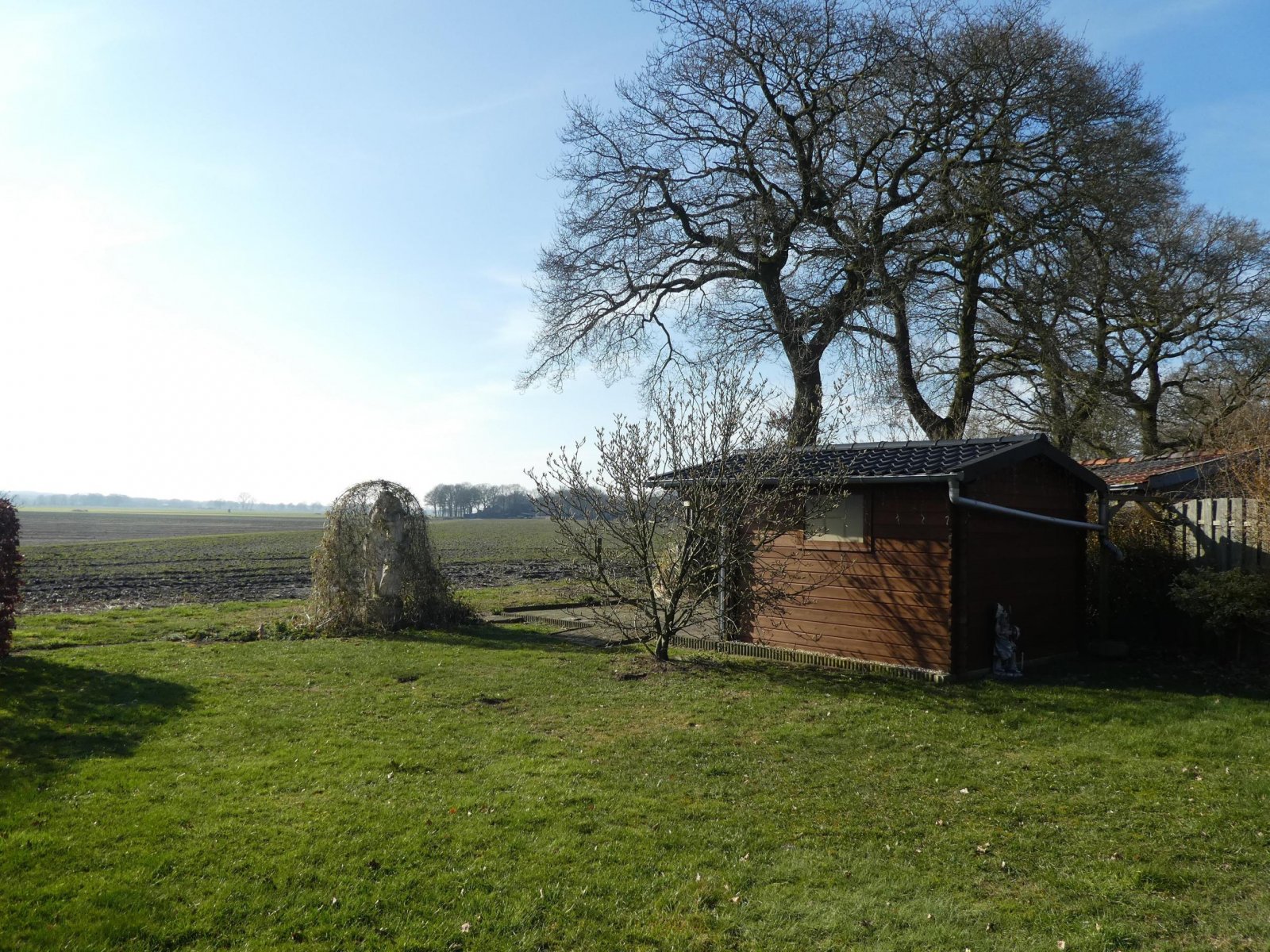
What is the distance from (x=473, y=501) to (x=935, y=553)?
8374cm

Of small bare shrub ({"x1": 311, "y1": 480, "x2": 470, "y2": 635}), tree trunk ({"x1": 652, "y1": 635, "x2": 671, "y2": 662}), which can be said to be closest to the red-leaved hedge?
small bare shrub ({"x1": 311, "y1": 480, "x2": 470, "y2": 635})

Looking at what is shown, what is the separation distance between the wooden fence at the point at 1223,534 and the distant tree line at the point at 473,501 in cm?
6648

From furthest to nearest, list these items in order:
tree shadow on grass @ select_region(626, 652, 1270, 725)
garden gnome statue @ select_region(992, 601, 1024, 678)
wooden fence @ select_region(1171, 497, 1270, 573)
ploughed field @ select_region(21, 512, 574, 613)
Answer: ploughed field @ select_region(21, 512, 574, 613), wooden fence @ select_region(1171, 497, 1270, 573), garden gnome statue @ select_region(992, 601, 1024, 678), tree shadow on grass @ select_region(626, 652, 1270, 725)

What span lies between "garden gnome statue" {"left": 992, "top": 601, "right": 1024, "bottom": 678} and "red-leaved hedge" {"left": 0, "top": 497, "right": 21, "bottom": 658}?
12320mm

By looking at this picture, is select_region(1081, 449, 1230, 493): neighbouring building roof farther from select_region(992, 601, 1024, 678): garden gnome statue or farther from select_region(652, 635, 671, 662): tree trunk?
select_region(652, 635, 671, 662): tree trunk

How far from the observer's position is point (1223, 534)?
1159 cm

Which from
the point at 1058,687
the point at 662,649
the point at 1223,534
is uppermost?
the point at 1223,534

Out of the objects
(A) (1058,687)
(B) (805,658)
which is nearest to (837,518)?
(B) (805,658)

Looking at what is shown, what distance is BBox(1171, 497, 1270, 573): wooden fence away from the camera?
11.0 metres

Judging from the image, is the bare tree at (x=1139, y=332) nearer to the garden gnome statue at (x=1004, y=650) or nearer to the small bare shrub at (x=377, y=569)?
the garden gnome statue at (x=1004, y=650)

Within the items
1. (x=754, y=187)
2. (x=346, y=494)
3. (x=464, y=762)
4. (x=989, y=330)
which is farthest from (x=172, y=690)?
(x=989, y=330)

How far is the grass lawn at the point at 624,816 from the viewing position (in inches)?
168

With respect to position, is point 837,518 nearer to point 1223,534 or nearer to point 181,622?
point 1223,534

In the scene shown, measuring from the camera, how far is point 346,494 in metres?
15.2
